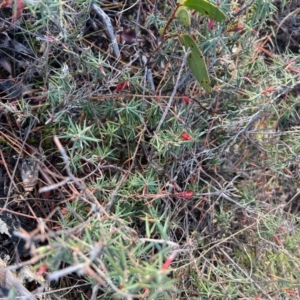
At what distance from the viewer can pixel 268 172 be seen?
185 centimetres

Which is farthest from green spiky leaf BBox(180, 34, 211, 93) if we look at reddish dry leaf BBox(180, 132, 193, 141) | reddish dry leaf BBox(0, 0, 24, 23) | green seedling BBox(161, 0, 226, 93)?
reddish dry leaf BBox(0, 0, 24, 23)

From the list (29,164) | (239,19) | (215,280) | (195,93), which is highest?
(239,19)

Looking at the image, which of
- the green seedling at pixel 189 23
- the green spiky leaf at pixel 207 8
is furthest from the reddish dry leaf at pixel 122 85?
the green spiky leaf at pixel 207 8

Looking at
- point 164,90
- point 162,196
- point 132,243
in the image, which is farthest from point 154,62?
point 132,243

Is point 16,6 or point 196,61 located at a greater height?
point 16,6

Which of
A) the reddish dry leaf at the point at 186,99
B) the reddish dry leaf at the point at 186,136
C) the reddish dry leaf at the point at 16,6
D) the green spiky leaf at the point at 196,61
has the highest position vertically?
the reddish dry leaf at the point at 16,6

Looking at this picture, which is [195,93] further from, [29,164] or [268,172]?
[29,164]

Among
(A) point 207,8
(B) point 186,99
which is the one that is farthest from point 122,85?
(A) point 207,8

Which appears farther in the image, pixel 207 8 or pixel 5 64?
pixel 5 64

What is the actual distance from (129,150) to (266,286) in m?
0.68

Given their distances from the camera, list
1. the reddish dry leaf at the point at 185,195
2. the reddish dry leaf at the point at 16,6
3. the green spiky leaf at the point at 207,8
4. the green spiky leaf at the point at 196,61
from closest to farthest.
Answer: the reddish dry leaf at the point at 16,6
the green spiky leaf at the point at 207,8
the green spiky leaf at the point at 196,61
the reddish dry leaf at the point at 185,195

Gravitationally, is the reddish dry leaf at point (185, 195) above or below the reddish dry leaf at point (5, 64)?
below

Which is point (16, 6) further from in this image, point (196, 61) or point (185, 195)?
point (185, 195)

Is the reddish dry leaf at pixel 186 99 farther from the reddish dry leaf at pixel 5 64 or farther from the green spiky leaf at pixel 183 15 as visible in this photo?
the reddish dry leaf at pixel 5 64
